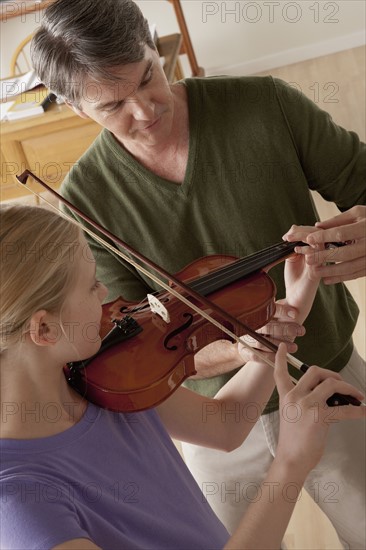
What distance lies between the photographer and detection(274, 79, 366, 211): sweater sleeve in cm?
138

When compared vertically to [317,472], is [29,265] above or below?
above

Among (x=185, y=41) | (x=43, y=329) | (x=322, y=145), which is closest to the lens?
(x=43, y=329)

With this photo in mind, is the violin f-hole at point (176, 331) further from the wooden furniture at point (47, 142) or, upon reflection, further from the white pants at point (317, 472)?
the wooden furniture at point (47, 142)

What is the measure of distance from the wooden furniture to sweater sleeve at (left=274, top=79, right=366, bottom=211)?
6.00 ft

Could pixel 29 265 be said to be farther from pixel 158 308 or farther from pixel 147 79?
pixel 147 79

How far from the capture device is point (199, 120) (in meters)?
1.41

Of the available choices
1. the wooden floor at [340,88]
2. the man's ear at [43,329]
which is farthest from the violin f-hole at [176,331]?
the wooden floor at [340,88]

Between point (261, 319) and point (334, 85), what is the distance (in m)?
3.44

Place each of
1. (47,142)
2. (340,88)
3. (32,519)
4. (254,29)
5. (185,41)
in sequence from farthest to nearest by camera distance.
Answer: (254,29) < (185,41) < (340,88) < (47,142) < (32,519)

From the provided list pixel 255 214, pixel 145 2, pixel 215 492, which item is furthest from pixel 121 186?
pixel 145 2

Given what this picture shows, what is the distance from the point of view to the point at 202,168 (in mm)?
1413

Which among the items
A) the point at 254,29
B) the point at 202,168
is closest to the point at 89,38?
the point at 202,168

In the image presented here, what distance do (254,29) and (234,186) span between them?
370cm

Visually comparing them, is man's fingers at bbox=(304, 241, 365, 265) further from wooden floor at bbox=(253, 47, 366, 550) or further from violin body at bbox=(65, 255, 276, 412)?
wooden floor at bbox=(253, 47, 366, 550)
